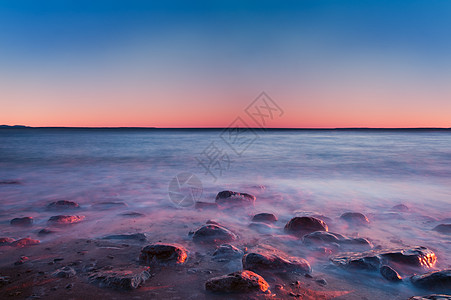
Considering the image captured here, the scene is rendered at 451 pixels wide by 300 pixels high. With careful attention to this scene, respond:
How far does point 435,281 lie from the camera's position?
7.77 ft

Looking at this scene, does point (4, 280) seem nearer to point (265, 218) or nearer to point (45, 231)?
point (45, 231)

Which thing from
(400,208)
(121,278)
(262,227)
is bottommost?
(400,208)

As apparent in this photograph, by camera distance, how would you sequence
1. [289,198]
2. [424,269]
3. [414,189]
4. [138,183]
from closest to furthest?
[424,269]
[289,198]
[414,189]
[138,183]

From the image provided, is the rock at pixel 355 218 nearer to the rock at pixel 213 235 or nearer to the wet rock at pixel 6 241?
the rock at pixel 213 235

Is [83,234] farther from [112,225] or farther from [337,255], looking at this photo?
[337,255]

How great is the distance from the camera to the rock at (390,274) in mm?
2502

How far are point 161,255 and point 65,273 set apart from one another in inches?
33.0

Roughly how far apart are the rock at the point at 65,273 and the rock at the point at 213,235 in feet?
4.46

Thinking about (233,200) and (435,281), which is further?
(233,200)

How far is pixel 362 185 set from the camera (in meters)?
8.30

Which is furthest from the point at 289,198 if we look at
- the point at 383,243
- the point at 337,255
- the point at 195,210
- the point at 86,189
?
the point at 86,189

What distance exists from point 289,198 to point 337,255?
10.9 ft

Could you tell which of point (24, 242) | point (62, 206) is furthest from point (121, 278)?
point (62, 206)

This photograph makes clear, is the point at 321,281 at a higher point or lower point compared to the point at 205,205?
higher
